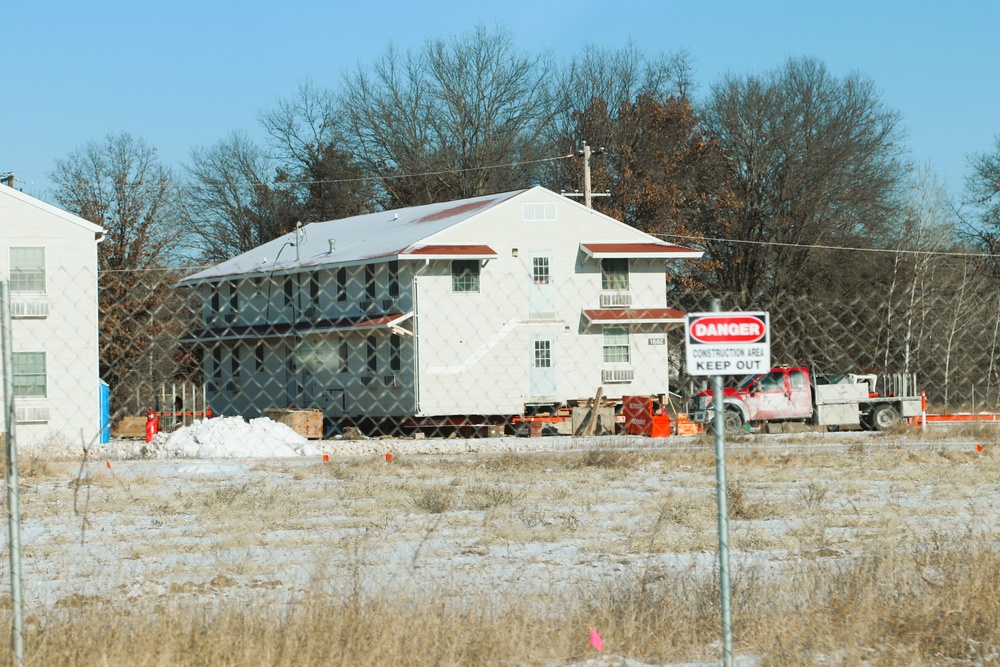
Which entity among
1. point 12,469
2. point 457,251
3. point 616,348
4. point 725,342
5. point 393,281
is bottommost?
point 12,469

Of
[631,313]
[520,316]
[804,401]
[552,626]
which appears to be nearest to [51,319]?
[552,626]

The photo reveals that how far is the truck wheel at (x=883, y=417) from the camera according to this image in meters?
39.2

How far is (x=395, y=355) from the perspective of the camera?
3894cm

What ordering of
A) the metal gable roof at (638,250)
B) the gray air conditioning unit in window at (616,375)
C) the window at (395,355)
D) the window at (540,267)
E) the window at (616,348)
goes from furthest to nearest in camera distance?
1. the window at (616,348)
2. the gray air conditioning unit in window at (616,375)
3. the window at (540,267)
4. the metal gable roof at (638,250)
5. the window at (395,355)

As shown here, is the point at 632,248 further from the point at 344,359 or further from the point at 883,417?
the point at 344,359

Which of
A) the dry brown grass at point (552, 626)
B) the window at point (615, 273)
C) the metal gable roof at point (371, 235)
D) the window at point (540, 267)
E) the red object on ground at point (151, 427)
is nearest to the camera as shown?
the dry brown grass at point (552, 626)

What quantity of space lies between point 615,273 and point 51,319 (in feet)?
115

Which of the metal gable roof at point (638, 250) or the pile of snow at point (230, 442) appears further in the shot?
the metal gable roof at point (638, 250)

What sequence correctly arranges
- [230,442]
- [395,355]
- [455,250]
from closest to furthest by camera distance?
1. [230,442]
2. [395,355]
3. [455,250]

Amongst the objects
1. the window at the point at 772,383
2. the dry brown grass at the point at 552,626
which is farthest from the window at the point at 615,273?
the dry brown grass at the point at 552,626

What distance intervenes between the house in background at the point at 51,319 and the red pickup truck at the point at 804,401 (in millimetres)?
19165

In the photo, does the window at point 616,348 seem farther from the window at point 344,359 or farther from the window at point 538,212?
the window at point 344,359

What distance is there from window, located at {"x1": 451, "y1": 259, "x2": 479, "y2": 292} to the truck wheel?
13.2 meters

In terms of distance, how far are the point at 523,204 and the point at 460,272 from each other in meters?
4.23
